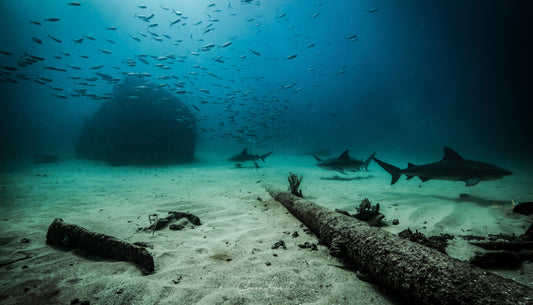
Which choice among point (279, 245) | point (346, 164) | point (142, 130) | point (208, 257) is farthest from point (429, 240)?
point (142, 130)

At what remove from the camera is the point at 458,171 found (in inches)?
235

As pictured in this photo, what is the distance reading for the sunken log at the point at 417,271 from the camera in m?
1.36

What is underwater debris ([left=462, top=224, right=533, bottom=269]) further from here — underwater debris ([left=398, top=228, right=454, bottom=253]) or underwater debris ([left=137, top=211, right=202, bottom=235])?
underwater debris ([left=137, top=211, right=202, bottom=235])

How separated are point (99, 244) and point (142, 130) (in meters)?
18.1

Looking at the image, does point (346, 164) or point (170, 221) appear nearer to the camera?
point (170, 221)

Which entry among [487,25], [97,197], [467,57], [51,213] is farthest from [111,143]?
[467,57]

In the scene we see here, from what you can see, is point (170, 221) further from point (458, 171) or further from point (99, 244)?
point (458, 171)

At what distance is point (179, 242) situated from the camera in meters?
3.22

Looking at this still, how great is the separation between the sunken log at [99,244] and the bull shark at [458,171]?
6.11 meters

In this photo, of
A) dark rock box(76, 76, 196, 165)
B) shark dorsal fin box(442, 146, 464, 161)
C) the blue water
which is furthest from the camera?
the blue water

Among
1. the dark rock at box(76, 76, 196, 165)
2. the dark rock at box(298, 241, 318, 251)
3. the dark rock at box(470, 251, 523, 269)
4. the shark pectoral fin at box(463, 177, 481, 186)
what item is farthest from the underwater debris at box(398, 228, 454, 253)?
the dark rock at box(76, 76, 196, 165)

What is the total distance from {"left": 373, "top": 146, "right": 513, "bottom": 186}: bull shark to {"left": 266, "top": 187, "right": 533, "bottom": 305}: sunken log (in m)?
3.94

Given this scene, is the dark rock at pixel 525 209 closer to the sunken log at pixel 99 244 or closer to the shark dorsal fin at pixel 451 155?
the shark dorsal fin at pixel 451 155

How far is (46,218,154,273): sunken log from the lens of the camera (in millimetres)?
2414
